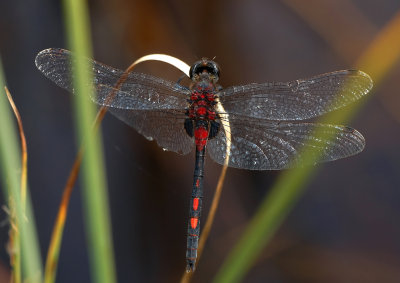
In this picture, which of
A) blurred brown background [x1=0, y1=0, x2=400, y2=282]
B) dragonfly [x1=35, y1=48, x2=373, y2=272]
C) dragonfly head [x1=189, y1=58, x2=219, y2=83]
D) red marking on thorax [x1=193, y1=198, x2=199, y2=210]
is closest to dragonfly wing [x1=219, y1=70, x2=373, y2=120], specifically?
dragonfly [x1=35, y1=48, x2=373, y2=272]

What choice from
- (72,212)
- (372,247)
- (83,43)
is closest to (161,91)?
(83,43)

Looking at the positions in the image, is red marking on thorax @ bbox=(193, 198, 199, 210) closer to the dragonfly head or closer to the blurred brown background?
the dragonfly head

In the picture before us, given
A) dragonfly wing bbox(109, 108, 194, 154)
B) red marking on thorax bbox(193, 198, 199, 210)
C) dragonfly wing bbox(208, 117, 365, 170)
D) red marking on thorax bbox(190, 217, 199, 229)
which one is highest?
dragonfly wing bbox(208, 117, 365, 170)

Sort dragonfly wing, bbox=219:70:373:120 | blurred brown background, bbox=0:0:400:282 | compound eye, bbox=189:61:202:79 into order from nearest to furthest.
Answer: dragonfly wing, bbox=219:70:373:120 → compound eye, bbox=189:61:202:79 → blurred brown background, bbox=0:0:400:282

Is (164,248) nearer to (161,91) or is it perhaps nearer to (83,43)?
(161,91)

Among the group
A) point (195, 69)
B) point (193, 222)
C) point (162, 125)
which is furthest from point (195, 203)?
→ point (195, 69)

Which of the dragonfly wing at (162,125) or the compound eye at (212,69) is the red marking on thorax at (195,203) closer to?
the dragonfly wing at (162,125)
